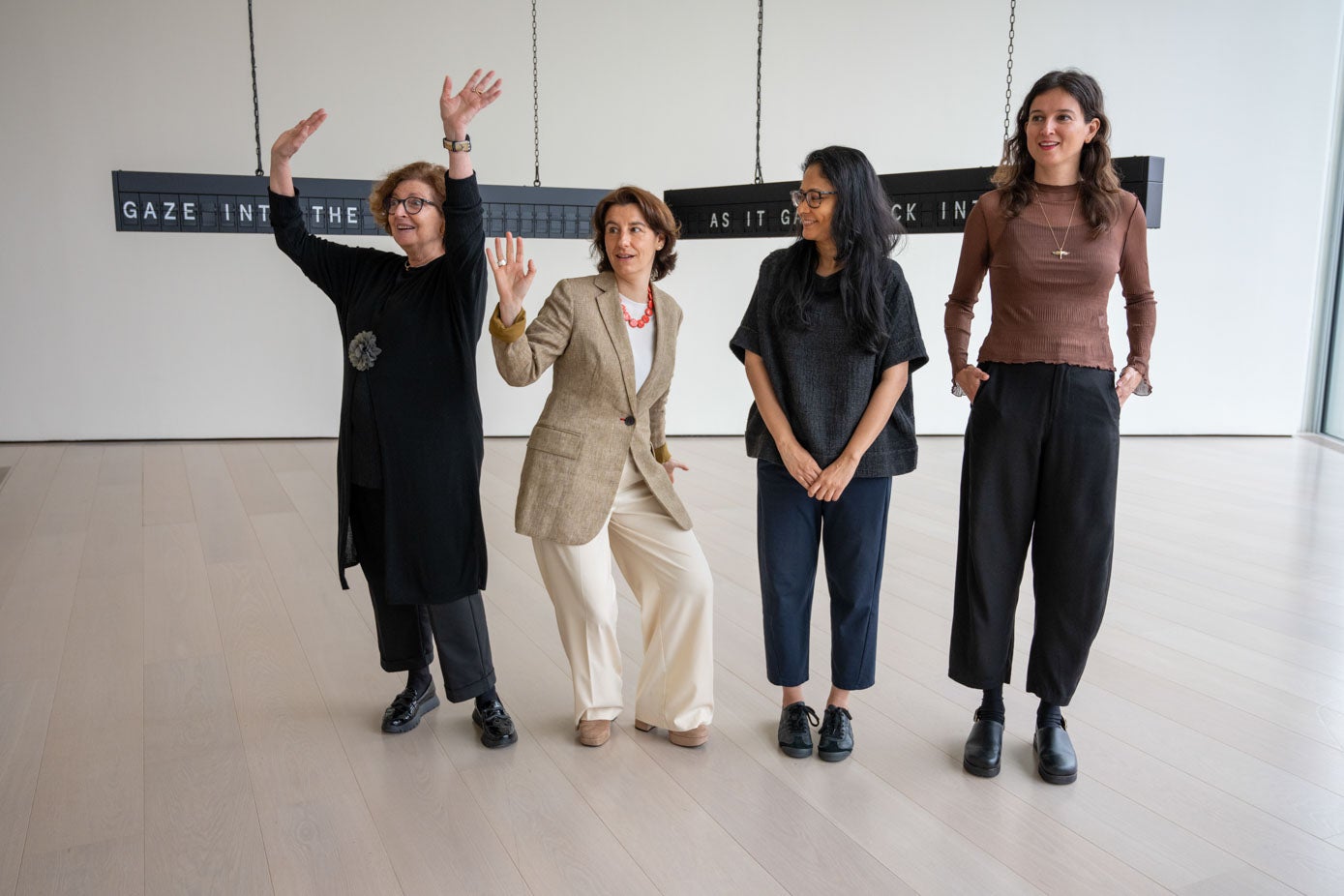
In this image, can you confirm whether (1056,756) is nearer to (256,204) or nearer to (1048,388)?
(1048,388)

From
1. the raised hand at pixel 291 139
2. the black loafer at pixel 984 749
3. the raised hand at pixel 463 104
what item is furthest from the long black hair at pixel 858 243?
the raised hand at pixel 291 139

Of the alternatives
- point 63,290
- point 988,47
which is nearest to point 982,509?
point 988,47

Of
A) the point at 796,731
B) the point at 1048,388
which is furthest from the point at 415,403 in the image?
the point at 1048,388

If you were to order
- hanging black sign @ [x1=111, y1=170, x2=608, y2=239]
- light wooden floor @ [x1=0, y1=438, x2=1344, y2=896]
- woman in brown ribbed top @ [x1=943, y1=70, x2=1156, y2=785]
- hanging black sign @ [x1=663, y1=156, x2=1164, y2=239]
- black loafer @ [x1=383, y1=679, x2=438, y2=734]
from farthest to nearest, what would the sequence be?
hanging black sign @ [x1=111, y1=170, x2=608, y2=239] → hanging black sign @ [x1=663, y1=156, x2=1164, y2=239] → black loafer @ [x1=383, y1=679, x2=438, y2=734] → woman in brown ribbed top @ [x1=943, y1=70, x2=1156, y2=785] → light wooden floor @ [x1=0, y1=438, x2=1344, y2=896]

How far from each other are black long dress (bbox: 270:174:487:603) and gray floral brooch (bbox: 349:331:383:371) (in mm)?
14

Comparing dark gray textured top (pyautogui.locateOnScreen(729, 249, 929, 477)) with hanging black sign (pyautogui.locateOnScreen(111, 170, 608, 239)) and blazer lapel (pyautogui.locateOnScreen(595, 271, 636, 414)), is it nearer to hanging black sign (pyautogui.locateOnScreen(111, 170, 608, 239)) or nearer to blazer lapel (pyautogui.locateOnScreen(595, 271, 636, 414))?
blazer lapel (pyautogui.locateOnScreen(595, 271, 636, 414))

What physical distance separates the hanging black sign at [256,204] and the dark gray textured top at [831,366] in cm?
209

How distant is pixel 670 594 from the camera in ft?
9.71

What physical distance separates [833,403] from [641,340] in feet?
1.77

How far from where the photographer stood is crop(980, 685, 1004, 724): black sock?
3.01 m

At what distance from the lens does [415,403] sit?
9.42ft

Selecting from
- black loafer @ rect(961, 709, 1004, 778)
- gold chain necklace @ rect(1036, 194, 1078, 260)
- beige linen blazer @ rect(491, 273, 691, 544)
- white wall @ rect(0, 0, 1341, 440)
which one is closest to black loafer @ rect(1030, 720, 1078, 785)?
black loafer @ rect(961, 709, 1004, 778)

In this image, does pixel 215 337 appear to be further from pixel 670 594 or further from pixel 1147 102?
pixel 1147 102

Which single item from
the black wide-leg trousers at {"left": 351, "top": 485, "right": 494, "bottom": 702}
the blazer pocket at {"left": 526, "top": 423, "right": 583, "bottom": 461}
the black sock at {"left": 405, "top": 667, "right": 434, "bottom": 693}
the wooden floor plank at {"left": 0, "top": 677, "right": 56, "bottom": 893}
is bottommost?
the wooden floor plank at {"left": 0, "top": 677, "right": 56, "bottom": 893}
